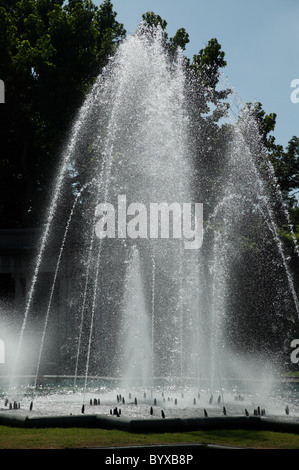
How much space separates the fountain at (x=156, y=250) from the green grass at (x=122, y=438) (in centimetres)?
1094

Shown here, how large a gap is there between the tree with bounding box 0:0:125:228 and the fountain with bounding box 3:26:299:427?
6.63 feet

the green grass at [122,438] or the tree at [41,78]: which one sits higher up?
the tree at [41,78]

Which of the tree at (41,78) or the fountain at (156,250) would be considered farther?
the tree at (41,78)

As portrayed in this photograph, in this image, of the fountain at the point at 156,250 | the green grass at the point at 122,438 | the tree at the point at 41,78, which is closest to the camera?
the green grass at the point at 122,438

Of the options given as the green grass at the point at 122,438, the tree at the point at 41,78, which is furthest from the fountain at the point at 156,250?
the green grass at the point at 122,438

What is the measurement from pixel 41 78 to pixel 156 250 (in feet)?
47.8

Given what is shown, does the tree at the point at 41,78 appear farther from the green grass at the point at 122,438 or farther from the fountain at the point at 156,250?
the green grass at the point at 122,438

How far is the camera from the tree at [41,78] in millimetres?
35375

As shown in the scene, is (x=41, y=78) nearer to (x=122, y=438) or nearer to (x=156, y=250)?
(x=156, y=250)

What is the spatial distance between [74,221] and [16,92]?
9430 millimetres

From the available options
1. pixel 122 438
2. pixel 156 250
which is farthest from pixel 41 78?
pixel 122 438
